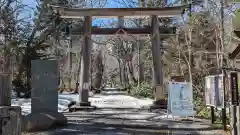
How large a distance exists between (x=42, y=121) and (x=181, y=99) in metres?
4.95

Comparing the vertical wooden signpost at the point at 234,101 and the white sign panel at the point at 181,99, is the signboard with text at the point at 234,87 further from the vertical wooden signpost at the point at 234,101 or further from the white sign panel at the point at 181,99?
the white sign panel at the point at 181,99

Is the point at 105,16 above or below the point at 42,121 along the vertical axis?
above

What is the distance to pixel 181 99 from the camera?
452 inches

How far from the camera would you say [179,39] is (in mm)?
21297

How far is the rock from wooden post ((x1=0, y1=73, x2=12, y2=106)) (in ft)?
10.3

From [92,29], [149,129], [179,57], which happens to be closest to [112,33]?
[92,29]

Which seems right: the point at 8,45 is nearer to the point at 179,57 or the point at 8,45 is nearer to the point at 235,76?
the point at 179,57

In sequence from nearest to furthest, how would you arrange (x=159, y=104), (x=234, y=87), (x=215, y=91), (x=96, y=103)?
(x=234, y=87) < (x=215, y=91) < (x=159, y=104) < (x=96, y=103)

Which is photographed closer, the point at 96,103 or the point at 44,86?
the point at 44,86

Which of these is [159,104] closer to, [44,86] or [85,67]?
[85,67]

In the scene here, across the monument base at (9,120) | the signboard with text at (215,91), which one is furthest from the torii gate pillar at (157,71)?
the monument base at (9,120)

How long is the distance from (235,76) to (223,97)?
138 centimetres

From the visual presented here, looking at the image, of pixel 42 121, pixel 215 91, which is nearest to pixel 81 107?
pixel 42 121

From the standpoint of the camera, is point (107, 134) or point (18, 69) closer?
point (107, 134)
